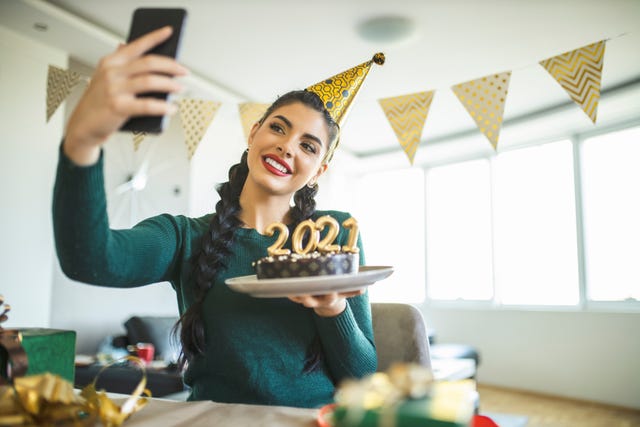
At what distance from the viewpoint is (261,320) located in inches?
42.7

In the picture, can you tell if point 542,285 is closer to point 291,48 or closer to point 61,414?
point 291,48

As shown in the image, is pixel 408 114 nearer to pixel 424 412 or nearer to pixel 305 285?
pixel 305 285

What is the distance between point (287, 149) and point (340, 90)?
0.40 meters

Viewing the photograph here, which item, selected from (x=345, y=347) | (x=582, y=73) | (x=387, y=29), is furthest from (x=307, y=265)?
(x=387, y=29)

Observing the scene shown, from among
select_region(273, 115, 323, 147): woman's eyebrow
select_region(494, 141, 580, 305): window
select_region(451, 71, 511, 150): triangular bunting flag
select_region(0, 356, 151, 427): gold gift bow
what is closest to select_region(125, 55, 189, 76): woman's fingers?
select_region(0, 356, 151, 427): gold gift bow

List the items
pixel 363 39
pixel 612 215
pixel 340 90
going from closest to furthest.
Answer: pixel 340 90 → pixel 363 39 → pixel 612 215

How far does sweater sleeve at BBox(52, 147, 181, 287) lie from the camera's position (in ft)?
2.12

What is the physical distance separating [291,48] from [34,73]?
1953mm

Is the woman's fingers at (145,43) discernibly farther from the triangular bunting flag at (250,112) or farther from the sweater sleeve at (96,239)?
the triangular bunting flag at (250,112)

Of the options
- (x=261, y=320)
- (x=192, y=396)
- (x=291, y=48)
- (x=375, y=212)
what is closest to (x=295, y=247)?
(x=261, y=320)

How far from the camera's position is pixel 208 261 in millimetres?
1143

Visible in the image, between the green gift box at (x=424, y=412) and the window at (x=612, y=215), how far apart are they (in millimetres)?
5224

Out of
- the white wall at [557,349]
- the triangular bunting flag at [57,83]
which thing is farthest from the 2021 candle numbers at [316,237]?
the white wall at [557,349]

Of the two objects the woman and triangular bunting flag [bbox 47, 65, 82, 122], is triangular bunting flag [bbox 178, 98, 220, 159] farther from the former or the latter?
the woman
